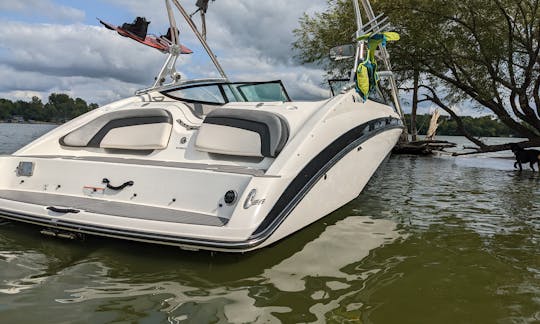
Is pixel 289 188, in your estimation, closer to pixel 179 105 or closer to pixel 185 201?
pixel 185 201

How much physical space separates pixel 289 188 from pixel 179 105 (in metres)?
2.49

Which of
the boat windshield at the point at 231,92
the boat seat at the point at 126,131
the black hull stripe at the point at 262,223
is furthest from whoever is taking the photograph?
the boat windshield at the point at 231,92

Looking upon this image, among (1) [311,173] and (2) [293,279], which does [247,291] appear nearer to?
(2) [293,279]

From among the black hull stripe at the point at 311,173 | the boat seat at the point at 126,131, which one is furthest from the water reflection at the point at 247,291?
the boat seat at the point at 126,131

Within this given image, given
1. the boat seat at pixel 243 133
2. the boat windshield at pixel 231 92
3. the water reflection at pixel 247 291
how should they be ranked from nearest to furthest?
the water reflection at pixel 247 291 < the boat seat at pixel 243 133 < the boat windshield at pixel 231 92

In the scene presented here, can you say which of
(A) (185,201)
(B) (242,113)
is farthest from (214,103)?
(A) (185,201)

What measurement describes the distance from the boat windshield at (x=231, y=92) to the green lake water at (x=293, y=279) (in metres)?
1.87

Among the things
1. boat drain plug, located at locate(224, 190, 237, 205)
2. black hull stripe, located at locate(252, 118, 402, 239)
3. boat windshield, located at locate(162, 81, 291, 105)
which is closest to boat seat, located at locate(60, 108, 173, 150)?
boat windshield, located at locate(162, 81, 291, 105)

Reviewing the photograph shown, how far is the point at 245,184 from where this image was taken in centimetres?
341

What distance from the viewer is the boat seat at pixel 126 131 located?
461 centimetres

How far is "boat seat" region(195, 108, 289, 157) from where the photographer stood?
158 inches

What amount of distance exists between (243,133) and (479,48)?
15.1m

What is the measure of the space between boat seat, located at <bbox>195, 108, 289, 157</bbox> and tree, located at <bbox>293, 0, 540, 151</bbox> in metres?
13.7

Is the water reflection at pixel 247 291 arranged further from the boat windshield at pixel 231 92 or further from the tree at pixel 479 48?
the tree at pixel 479 48
